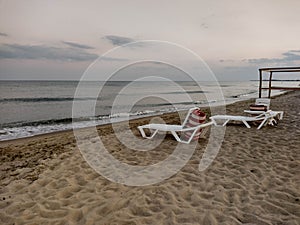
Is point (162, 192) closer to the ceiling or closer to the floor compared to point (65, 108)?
closer to the ceiling

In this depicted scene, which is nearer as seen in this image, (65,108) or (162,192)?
(162,192)

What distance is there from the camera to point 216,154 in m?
4.71

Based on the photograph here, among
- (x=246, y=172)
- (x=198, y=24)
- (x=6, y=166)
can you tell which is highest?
(x=198, y=24)

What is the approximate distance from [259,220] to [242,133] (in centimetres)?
421

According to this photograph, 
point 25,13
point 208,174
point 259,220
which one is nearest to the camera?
point 259,220

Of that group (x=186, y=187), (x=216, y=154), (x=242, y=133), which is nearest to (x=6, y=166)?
(x=186, y=187)

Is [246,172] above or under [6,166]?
above

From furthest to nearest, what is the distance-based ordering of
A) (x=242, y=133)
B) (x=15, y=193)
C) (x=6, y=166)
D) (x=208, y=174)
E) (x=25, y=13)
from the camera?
(x=25, y=13) → (x=242, y=133) → (x=6, y=166) → (x=208, y=174) → (x=15, y=193)

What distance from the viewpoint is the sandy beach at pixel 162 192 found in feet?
8.48

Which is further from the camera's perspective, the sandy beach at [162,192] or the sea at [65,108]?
the sea at [65,108]

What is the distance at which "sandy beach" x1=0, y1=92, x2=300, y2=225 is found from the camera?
259 centimetres

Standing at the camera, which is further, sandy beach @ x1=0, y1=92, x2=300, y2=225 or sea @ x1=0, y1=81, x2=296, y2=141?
sea @ x1=0, y1=81, x2=296, y2=141

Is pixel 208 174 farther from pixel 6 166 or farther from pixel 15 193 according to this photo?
pixel 6 166

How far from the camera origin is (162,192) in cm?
314
